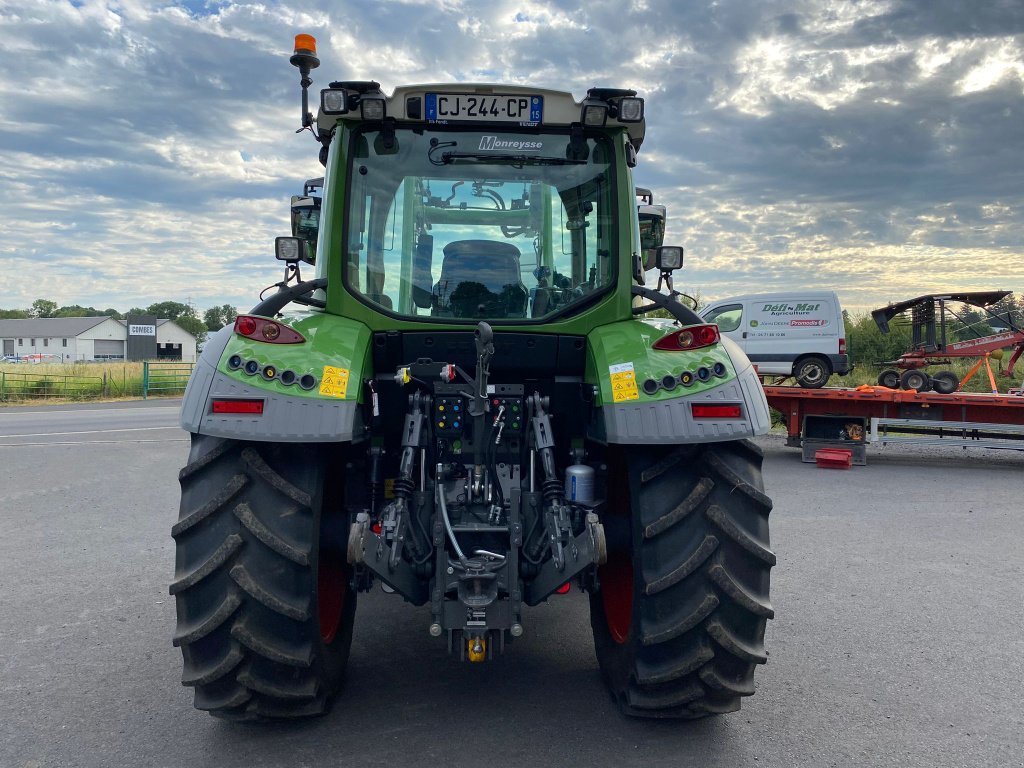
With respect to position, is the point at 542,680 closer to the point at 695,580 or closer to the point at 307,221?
the point at 695,580

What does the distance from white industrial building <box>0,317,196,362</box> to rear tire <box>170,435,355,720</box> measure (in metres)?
83.8

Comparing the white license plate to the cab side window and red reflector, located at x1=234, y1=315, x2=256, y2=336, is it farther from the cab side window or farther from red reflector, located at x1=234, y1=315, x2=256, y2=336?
the cab side window

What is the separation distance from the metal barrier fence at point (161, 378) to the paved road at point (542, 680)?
72.7ft

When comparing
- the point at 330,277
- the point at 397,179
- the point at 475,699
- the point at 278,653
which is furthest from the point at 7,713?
the point at 397,179

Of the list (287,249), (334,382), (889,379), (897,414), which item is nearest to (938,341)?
(889,379)

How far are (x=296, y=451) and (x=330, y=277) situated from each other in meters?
0.96

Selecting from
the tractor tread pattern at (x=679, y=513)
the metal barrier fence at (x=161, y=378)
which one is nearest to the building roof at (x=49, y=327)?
the metal barrier fence at (x=161, y=378)

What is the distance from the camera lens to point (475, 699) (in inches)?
144

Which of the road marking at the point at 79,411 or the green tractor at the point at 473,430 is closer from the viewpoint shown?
the green tractor at the point at 473,430

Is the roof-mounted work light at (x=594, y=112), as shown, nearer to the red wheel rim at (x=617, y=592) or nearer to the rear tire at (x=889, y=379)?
the red wheel rim at (x=617, y=592)

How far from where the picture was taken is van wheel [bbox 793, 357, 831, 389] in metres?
18.7

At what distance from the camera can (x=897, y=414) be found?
40.7ft

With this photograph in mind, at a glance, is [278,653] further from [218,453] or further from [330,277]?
[330,277]

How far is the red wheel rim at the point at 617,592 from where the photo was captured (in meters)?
3.76
